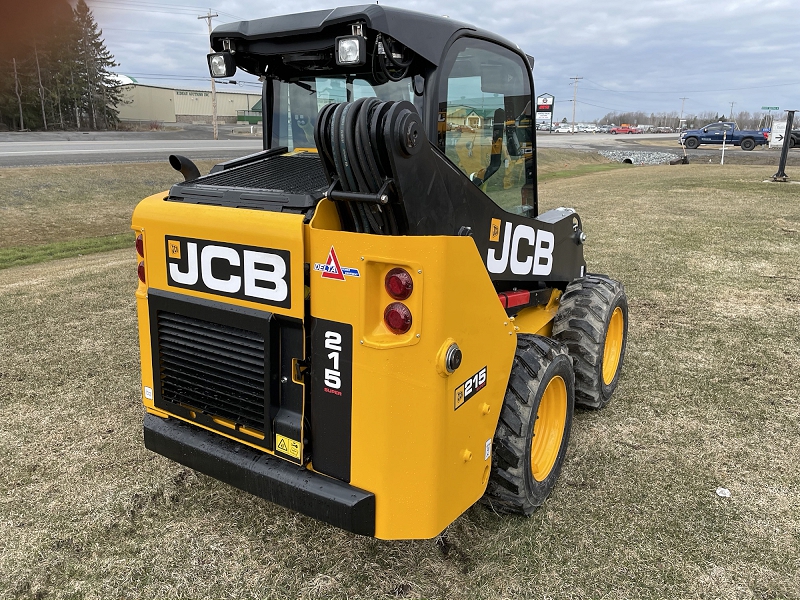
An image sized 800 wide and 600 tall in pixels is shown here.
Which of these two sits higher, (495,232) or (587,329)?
(495,232)

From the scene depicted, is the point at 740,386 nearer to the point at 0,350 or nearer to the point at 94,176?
the point at 0,350

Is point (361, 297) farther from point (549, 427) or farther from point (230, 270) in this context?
point (549, 427)

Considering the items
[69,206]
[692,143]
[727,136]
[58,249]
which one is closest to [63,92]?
[69,206]

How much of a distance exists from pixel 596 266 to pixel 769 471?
16.8ft

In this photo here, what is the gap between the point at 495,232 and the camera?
3.03 m

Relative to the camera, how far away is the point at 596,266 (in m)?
8.59

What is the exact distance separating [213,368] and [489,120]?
1.95 meters

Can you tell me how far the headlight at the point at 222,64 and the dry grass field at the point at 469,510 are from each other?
2312mm

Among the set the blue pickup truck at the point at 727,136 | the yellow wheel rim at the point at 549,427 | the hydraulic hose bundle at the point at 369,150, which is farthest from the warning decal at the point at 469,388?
the blue pickup truck at the point at 727,136

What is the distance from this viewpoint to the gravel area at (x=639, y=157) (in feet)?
112

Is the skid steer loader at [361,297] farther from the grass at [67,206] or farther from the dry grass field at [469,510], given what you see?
the grass at [67,206]

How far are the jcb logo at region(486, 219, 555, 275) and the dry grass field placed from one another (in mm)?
1261

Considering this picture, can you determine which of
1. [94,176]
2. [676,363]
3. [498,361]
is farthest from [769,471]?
[94,176]

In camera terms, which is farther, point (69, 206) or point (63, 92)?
point (63, 92)
